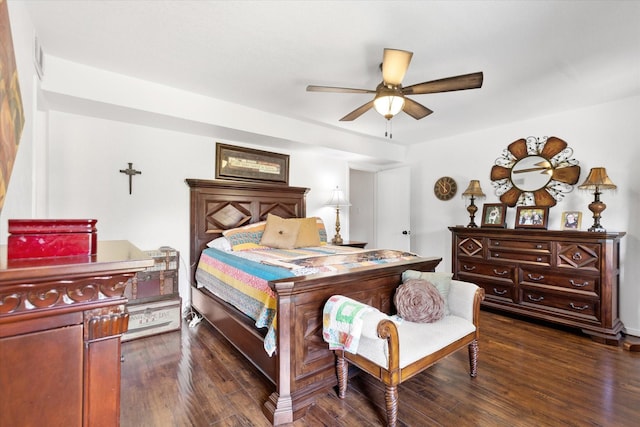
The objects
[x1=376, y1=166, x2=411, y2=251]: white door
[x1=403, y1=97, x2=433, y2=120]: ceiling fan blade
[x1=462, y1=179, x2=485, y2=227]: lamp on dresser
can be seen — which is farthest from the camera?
[x1=376, y1=166, x2=411, y2=251]: white door

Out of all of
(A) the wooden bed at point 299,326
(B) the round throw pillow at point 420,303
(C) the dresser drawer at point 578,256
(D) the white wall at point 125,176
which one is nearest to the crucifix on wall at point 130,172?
(D) the white wall at point 125,176

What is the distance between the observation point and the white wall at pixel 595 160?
9.57 ft

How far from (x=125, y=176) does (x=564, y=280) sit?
15.5 ft

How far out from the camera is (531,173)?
11.7 feet

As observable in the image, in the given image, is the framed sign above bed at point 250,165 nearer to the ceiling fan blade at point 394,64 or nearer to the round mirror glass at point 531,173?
the ceiling fan blade at point 394,64

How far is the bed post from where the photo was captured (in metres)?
1.63

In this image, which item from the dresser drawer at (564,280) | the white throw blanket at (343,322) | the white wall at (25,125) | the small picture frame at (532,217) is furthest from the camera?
the small picture frame at (532,217)

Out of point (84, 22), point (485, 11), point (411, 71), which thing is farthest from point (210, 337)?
point (485, 11)

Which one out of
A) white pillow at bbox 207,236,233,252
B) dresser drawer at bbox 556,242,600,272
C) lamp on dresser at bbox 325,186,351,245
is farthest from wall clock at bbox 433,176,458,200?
white pillow at bbox 207,236,233,252

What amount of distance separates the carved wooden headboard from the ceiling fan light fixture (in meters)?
2.16

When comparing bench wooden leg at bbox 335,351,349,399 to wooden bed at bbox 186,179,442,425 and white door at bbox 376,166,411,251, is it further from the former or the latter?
white door at bbox 376,166,411,251

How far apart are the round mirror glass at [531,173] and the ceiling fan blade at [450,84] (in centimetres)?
228

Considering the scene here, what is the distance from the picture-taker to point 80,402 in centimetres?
69

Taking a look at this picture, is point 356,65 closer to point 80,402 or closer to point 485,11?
→ point 485,11
